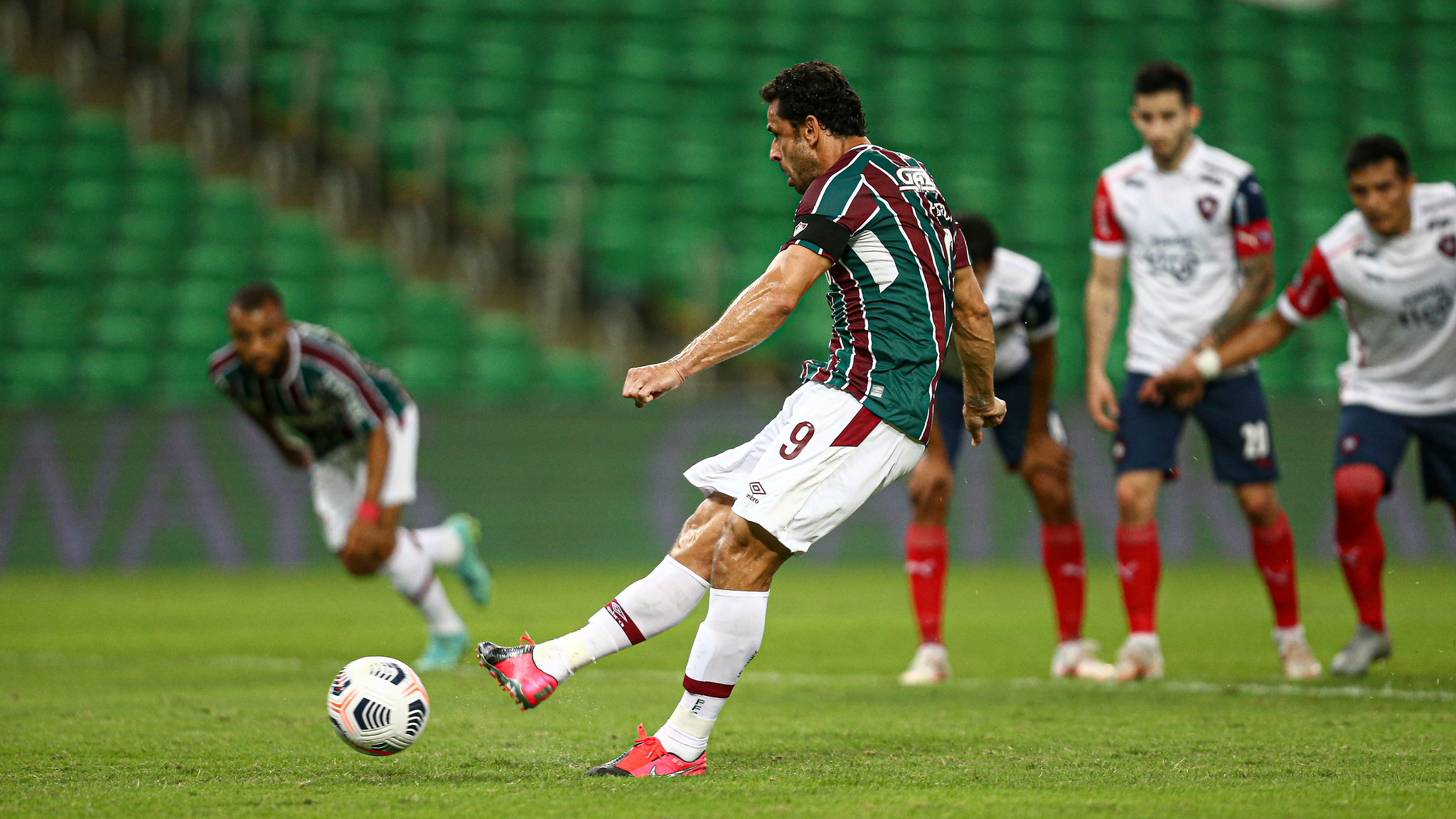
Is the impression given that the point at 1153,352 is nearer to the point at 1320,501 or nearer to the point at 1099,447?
the point at 1099,447

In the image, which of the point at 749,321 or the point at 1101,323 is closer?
the point at 749,321

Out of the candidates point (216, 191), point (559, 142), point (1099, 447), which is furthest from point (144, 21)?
point (1099, 447)

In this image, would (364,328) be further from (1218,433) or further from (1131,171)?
(1218,433)

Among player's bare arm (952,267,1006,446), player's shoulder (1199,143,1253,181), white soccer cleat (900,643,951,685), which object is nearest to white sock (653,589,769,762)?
player's bare arm (952,267,1006,446)

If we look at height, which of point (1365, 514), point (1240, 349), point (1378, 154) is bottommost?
point (1365, 514)

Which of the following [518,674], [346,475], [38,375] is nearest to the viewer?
[518,674]

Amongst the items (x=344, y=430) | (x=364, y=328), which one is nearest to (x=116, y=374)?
(x=364, y=328)

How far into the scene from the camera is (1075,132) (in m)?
17.8

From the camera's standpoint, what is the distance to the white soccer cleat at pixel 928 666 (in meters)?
6.86

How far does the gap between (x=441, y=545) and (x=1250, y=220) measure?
467 cm

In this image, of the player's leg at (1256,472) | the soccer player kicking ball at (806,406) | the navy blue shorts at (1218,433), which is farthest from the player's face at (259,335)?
the player's leg at (1256,472)

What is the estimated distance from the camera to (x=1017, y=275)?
7242 mm

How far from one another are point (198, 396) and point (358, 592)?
3.64m

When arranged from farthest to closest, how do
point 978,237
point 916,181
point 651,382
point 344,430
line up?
point 344,430, point 978,237, point 916,181, point 651,382
